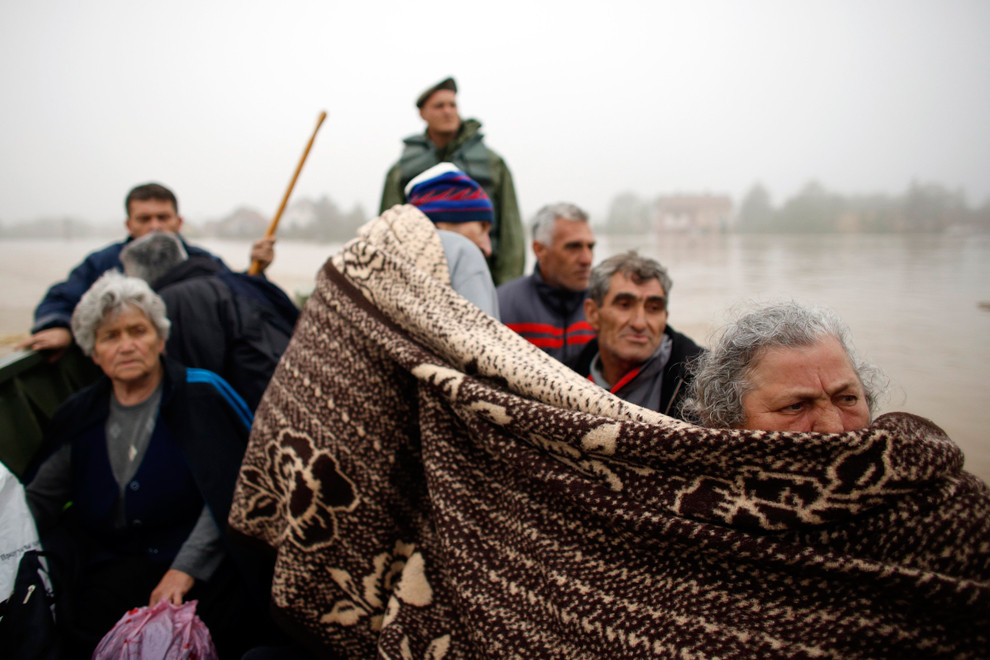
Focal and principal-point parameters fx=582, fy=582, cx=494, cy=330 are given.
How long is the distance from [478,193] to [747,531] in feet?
5.36

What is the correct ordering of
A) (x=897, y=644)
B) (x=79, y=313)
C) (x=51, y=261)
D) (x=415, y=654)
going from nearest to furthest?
(x=897, y=644), (x=415, y=654), (x=79, y=313), (x=51, y=261)

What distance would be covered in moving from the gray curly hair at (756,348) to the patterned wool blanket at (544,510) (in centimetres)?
23

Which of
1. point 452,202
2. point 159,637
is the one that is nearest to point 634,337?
point 452,202

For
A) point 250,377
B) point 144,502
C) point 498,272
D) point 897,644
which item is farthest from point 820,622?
point 498,272

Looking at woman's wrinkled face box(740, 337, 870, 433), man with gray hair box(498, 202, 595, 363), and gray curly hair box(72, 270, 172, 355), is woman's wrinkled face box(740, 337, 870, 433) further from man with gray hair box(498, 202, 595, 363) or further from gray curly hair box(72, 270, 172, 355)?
gray curly hair box(72, 270, 172, 355)

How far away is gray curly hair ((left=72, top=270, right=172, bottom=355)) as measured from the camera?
6.85 ft

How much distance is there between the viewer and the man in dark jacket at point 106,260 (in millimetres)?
2832

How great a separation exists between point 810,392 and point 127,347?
214cm

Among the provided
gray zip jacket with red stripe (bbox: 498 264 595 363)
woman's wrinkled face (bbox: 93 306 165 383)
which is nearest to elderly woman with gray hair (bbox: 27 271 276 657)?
woman's wrinkled face (bbox: 93 306 165 383)

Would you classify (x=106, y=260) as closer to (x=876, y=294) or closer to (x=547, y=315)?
(x=547, y=315)

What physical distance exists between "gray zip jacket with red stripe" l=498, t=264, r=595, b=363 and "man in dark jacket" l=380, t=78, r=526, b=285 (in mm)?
935

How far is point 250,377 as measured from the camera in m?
2.60

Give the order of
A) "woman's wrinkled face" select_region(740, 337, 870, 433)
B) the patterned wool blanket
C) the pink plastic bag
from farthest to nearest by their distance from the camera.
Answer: the pink plastic bag
"woman's wrinkled face" select_region(740, 337, 870, 433)
the patterned wool blanket

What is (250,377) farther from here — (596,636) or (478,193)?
(596,636)
